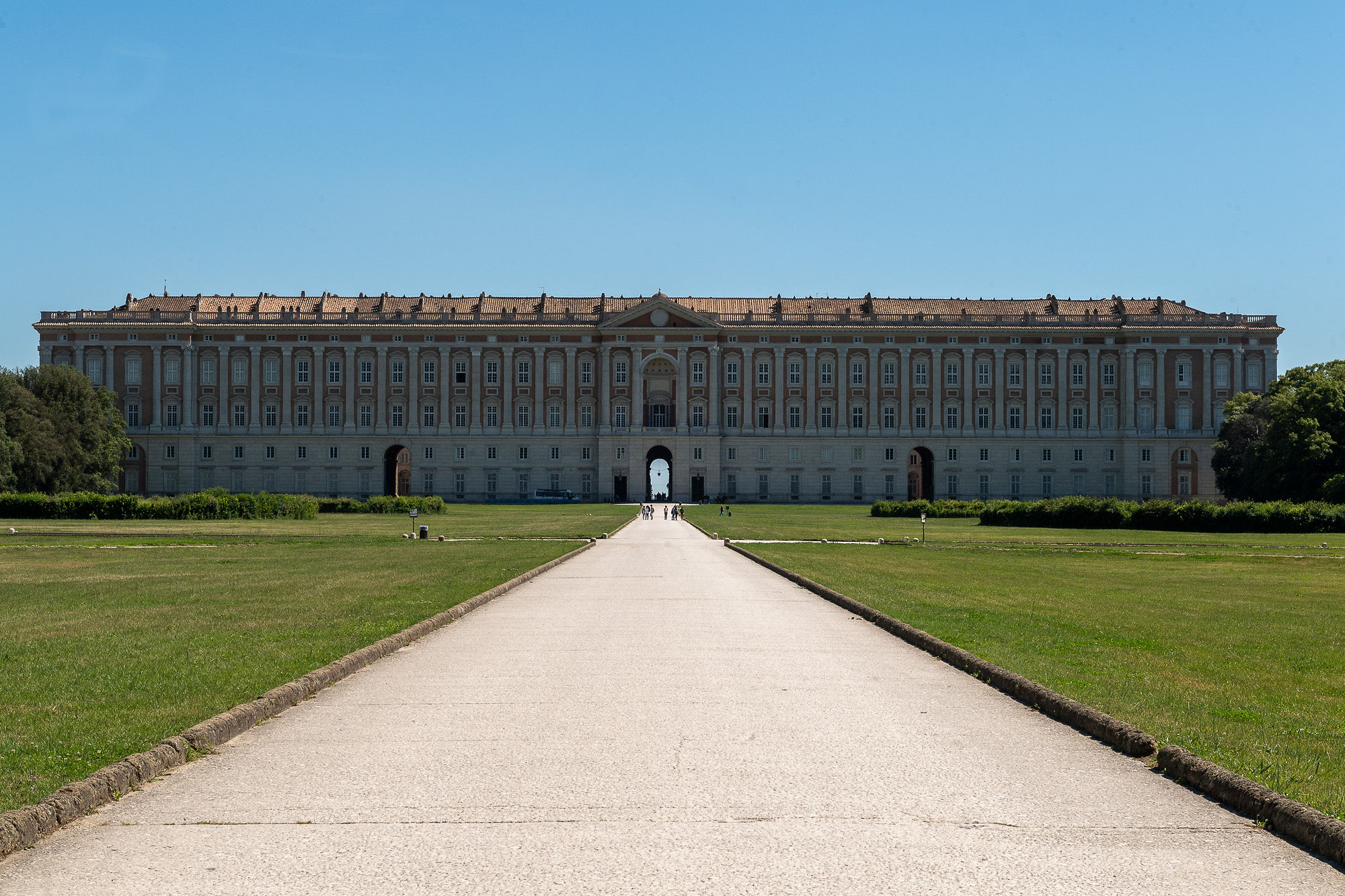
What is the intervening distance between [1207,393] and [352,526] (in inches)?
3481

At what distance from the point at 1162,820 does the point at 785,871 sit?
8.31ft

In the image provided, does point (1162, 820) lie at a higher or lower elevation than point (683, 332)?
lower

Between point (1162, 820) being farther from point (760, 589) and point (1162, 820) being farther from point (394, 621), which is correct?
point (760, 589)

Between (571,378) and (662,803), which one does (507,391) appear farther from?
(662,803)

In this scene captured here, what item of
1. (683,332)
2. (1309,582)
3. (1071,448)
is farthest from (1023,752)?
(1071,448)

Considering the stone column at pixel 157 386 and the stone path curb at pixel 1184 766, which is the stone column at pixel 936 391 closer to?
the stone column at pixel 157 386

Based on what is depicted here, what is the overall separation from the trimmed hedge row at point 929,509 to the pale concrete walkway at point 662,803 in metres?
64.4

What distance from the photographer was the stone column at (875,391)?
369 ft

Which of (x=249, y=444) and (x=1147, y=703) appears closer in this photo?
(x=1147, y=703)

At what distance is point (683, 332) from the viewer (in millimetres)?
110625

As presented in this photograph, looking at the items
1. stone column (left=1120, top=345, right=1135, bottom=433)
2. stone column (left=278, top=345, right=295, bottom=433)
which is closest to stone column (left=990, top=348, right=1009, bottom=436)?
stone column (left=1120, top=345, right=1135, bottom=433)

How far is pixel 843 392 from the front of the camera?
112938 mm

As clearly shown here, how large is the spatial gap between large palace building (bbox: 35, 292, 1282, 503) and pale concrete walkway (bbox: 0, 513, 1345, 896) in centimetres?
10016

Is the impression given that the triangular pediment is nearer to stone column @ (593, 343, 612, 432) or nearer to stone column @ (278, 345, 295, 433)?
stone column @ (593, 343, 612, 432)
